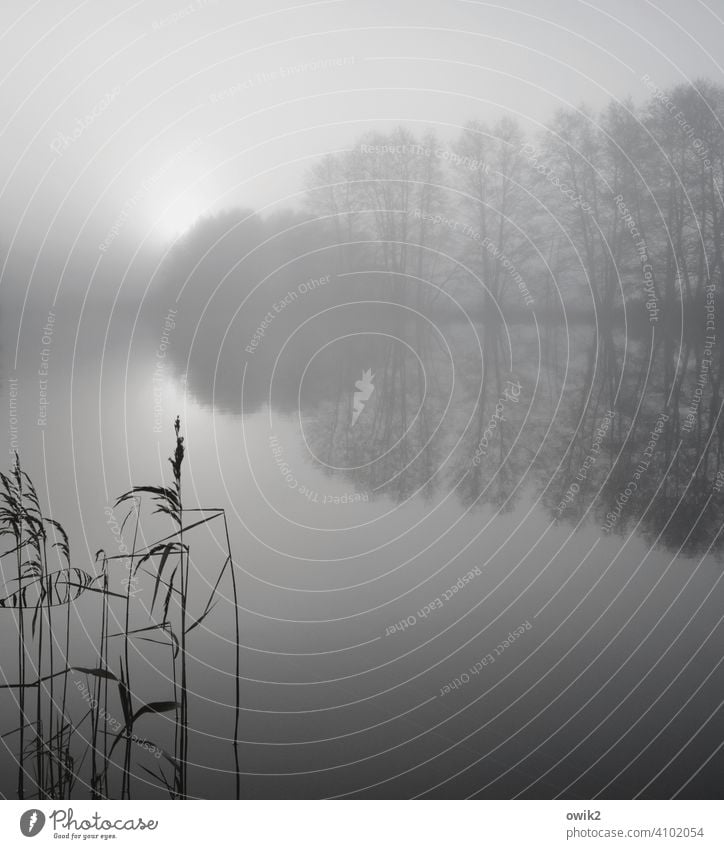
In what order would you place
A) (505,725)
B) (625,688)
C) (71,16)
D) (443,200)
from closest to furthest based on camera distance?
1. (505,725)
2. (625,688)
3. (71,16)
4. (443,200)

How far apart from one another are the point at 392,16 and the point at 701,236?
4204 millimetres

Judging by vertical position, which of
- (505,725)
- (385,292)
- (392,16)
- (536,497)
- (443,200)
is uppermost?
(392,16)

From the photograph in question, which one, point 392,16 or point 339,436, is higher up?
point 392,16

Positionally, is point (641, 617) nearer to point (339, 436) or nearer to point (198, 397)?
point (339, 436)

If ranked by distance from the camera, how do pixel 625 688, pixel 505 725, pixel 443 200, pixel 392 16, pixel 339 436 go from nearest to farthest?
pixel 505 725 → pixel 625 688 → pixel 392 16 → pixel 339 436 → pixel 443 200

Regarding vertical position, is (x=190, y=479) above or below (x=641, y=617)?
above

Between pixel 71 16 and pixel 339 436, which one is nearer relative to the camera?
pixel 71 16

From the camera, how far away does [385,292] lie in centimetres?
865

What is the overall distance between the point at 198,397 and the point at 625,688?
16.4ft

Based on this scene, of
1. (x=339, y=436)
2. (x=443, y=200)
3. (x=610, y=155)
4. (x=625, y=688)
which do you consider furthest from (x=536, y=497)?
(x=610, y=155)

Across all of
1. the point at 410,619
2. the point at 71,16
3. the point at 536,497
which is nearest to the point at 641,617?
the point at 410,619

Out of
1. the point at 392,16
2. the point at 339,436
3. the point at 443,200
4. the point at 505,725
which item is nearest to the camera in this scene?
the point at 505,725

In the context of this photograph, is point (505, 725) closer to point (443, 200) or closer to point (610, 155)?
point (443, 200)

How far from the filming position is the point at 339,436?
7.64 meters
